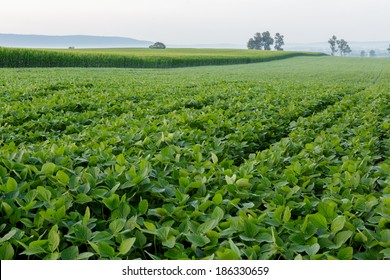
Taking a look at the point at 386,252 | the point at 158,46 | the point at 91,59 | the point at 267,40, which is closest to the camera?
the point at 386,252

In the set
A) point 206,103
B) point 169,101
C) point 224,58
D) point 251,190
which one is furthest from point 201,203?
point 224,58

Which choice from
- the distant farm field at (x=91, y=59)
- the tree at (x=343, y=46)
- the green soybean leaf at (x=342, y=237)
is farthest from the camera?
the tree at (x=343, y=46)

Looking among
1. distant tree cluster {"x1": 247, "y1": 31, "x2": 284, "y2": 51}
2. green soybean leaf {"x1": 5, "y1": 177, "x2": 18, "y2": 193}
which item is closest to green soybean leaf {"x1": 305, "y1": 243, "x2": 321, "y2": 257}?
green soybean leaf {"x1": 5, "y1": 177, "x2": 18, "y2": 193}

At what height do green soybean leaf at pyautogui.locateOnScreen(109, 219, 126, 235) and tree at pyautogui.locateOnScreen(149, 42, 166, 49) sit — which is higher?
tree at pyautogui.locateOnScreen(149, 42, 166, 49)

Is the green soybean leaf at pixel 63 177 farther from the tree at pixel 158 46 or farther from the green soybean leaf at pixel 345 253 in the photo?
the tree at pixel 158 46

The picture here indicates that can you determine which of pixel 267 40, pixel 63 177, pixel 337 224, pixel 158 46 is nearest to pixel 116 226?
pixel 63 177

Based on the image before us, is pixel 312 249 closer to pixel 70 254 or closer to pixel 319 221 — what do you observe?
pixel 319 221

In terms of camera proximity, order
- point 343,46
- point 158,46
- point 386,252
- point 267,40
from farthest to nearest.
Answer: point 343,46 < point 267,40 < point 158,46 < point 386,252

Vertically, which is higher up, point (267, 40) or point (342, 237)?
point (267, 40)

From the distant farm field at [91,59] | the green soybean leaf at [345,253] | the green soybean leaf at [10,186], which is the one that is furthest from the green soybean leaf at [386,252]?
the distant farm field at [91,59]

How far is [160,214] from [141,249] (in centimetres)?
31

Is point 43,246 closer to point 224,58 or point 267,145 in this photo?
point 267,145

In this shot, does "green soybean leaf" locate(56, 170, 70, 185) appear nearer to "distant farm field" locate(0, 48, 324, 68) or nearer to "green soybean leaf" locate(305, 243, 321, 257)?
"green soybean leaf" locate(305, 243, 321, 257)

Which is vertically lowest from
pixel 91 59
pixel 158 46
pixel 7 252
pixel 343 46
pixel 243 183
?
pixel 7 252
